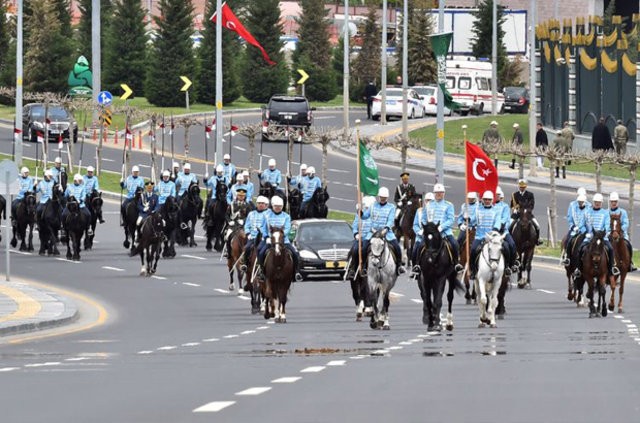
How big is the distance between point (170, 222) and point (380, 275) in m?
16.4

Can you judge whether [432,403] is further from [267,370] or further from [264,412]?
[267,370]

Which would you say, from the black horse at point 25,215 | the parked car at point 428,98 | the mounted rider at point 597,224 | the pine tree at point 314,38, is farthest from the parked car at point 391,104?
the mounted rider at point 597,224

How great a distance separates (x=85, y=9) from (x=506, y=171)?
4803 centimetres

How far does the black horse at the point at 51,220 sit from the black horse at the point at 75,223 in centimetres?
75

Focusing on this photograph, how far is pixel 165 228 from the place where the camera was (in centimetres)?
4641

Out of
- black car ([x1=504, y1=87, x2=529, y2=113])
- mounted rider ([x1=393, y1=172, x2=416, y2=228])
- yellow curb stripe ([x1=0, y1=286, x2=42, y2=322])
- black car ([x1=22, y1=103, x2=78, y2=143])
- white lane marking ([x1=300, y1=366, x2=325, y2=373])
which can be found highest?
black car ([x1=504, y1=87, x2=529, y2=113])

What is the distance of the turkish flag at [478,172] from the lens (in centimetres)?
3950

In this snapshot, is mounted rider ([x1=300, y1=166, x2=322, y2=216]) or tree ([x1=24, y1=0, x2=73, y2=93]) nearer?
mounted rider ([x1=300, y1=166, x2=322, y2=216])

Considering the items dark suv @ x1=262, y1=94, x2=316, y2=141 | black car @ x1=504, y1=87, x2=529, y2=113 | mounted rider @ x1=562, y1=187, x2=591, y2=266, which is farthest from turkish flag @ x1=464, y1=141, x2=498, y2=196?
black car @ x1=504, y1=87, x2=529, y2=113

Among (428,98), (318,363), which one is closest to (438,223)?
(318,363)

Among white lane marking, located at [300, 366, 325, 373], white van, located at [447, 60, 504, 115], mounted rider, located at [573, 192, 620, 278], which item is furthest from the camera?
white van, located at [447, 60, 504, 115]

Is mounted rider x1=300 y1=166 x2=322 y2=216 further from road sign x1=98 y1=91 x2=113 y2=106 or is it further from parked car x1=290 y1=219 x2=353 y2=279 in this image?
road sign x1=98 y1=91 x2=113 y2=106

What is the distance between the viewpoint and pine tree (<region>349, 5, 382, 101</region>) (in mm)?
116500

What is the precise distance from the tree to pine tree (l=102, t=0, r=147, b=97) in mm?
4748
